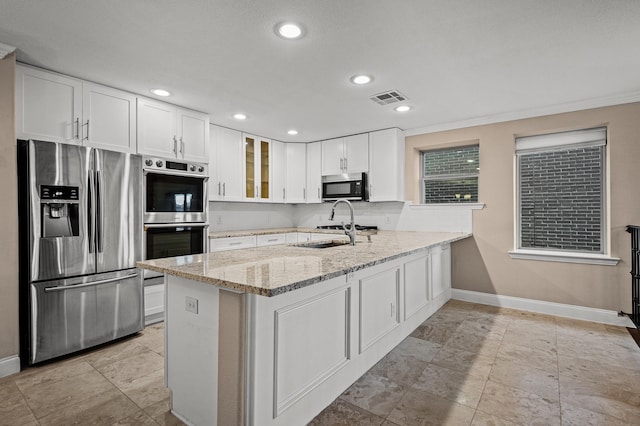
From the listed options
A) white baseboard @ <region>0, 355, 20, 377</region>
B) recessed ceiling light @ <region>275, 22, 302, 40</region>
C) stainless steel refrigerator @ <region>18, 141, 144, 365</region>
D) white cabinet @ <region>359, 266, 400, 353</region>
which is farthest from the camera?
stainless steel refrigerator @ <region>18, 141, 144, 365</region>

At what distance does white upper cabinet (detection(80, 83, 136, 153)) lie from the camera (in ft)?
9.21

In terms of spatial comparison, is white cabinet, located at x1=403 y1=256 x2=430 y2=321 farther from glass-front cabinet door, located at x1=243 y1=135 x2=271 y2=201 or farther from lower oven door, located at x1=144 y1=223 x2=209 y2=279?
glass-front cabinet door, located at x1=243 y1=135 x2=271 y2=201

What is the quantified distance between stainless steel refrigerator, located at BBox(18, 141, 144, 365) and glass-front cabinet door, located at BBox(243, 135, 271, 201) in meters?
1.82

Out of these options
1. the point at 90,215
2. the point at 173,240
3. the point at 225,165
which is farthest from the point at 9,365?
the point at 225,165

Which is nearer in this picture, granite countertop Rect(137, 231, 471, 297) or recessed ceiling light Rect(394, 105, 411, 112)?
granite countertop Rect(137, 231, 471, 297)

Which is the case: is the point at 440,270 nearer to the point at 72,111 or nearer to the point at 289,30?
the point at 289,30

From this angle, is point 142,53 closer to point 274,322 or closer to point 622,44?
point 274,322

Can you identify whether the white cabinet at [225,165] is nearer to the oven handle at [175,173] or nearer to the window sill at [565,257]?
the oven handle at [175,173]

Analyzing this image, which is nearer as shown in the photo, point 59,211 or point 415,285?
point 59,211

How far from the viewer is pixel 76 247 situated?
2570mm

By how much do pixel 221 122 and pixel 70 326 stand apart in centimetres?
273

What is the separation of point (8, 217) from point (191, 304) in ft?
5.78

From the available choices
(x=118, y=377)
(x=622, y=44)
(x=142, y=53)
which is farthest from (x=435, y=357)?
(x=142, y=53)

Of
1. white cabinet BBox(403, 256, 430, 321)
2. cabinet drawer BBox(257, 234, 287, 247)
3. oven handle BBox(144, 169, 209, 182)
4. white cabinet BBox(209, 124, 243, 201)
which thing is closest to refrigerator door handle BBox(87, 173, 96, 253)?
oven handle BBox(144, 169, 209, 182)
